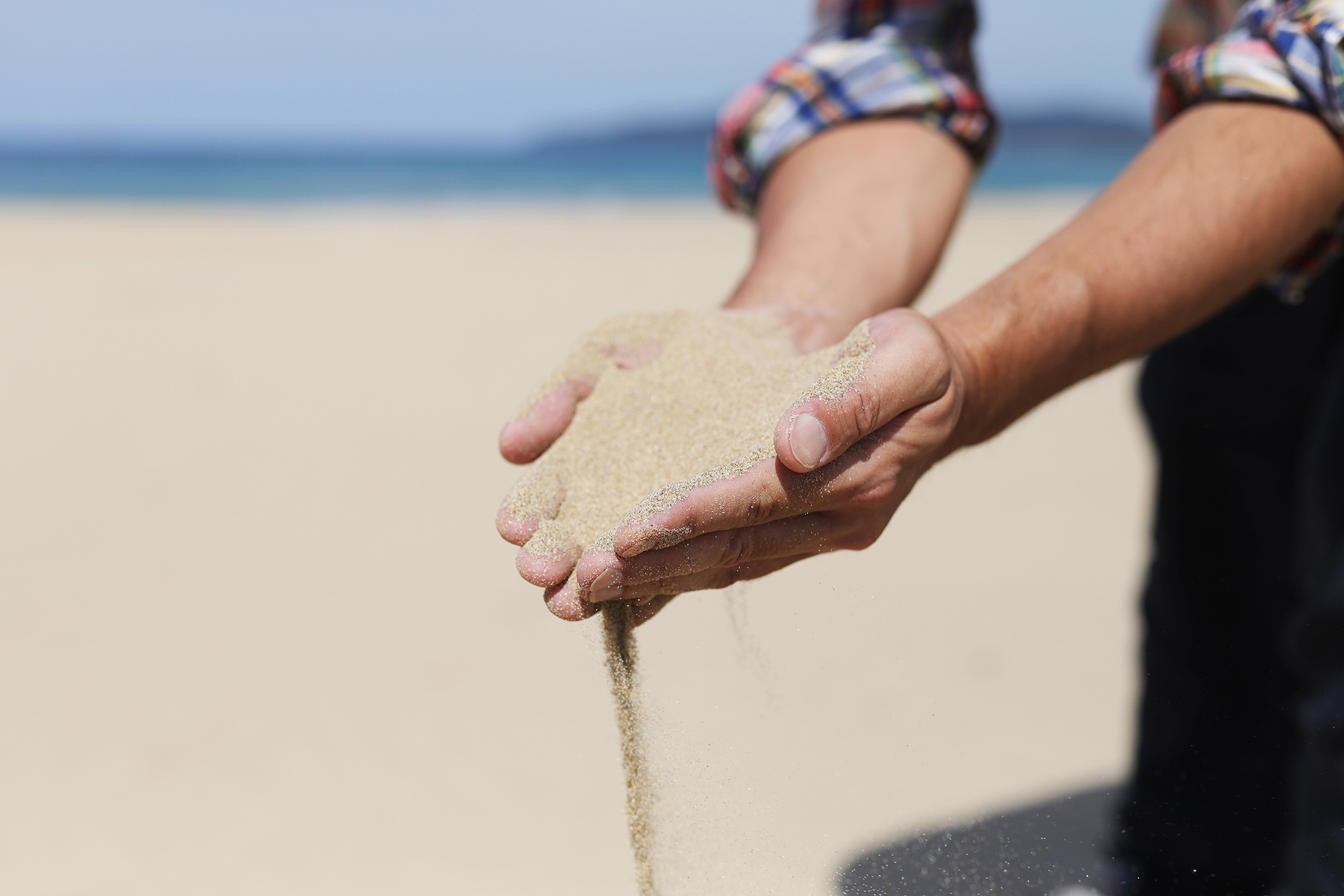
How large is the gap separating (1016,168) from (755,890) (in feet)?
84.5

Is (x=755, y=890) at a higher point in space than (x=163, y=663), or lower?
lower

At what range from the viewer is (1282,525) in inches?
69.3

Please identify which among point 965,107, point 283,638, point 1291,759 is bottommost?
point 1291,759

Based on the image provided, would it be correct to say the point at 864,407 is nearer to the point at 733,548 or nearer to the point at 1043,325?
the point at 733,548

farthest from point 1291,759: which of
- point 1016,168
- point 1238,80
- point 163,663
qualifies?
point 1016,168

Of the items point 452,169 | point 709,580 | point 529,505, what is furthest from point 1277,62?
point 452,169

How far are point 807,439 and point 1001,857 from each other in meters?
1.11

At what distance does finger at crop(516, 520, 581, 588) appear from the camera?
107cm

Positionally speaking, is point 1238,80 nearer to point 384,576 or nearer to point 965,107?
point 965,107

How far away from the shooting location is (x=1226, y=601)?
71.2 inches

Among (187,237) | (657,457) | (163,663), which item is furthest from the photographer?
(187,237)

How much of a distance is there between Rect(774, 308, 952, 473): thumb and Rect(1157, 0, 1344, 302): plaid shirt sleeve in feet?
1.71

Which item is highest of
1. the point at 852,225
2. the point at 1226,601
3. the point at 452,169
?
the point at 452,169

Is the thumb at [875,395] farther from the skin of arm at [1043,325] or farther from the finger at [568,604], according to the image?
the finger at [568,604]
